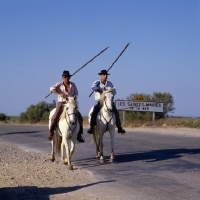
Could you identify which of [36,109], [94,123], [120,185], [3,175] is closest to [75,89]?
[94,123]

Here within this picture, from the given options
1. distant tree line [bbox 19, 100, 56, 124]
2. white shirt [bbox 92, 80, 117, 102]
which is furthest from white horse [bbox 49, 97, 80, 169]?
distant tree line [bbox 19, 100, 56, 124]

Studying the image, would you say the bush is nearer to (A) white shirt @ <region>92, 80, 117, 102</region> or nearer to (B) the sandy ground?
(B) the sandy ground

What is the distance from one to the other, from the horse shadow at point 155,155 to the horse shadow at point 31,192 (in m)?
4.93

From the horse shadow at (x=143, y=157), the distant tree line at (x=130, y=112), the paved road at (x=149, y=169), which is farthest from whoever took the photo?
the distant tree line at (x=130, y=112)

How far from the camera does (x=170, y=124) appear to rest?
34.1 meters

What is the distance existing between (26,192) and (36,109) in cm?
4709

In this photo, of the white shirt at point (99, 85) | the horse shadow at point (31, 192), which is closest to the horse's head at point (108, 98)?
the white shirt at point (99, 85)

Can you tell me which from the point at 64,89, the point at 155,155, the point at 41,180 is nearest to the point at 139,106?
the point at 155,155

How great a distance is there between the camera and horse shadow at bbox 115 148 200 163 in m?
14.8

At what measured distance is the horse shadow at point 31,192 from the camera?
29.0 ft

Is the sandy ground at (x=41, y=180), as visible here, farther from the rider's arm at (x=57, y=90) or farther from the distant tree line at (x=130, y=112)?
the distant tree line at (x=130, y=112)

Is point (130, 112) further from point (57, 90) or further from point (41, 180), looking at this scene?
point (41, 180)

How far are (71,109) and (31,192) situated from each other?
13.3 feet

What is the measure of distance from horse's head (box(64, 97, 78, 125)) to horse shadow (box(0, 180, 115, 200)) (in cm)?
317
